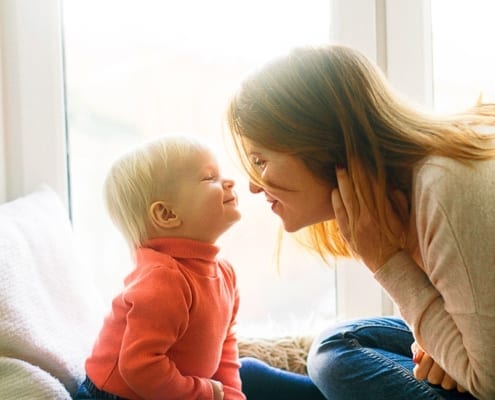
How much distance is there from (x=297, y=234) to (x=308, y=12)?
0.54 metres

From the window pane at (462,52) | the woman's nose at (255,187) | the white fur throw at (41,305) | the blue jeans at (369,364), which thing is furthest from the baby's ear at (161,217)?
the window pane at (462,52)

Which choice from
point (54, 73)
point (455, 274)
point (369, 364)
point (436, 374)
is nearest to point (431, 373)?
point (436, 374)

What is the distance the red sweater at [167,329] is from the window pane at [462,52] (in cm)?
69

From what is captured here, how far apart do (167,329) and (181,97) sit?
65cm

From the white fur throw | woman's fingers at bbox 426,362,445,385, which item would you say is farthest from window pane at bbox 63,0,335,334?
woman's fingers at bbox 426,362,445,385

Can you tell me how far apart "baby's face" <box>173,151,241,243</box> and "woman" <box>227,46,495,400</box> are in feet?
0.29

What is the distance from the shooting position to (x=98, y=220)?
163cm

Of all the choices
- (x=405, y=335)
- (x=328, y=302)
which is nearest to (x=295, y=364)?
(x=328, y=302)

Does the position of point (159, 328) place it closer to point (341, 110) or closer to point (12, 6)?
point (341, 110)

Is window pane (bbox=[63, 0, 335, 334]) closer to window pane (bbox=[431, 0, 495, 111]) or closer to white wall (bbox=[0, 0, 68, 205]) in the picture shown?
white wall (bbox=[0, 0, 68, 205])

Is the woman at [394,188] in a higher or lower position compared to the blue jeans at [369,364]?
higher

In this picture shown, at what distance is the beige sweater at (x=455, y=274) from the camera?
94cm

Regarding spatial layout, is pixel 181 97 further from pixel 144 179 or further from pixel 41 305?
pixel 41 305

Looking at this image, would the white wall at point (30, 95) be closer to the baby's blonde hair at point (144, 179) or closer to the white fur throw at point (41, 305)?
the white fur throw at point (41, 305)
